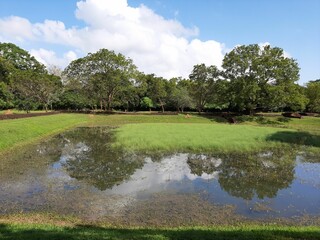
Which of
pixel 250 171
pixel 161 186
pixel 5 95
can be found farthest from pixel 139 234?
pixel 5 95

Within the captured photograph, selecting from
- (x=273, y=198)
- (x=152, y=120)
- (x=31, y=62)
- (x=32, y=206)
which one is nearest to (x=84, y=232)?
(x=32, y=206)

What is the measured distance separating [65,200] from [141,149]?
38.2 feet

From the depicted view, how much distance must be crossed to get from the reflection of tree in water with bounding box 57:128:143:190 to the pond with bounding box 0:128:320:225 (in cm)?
5

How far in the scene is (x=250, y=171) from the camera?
18.9 metres

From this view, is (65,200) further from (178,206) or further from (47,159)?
(47,159)

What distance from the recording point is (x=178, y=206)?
507 inches

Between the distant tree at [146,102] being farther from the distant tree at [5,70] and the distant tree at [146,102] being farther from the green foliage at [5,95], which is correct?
the distant tree at [5,70]

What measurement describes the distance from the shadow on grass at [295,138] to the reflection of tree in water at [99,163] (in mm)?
16213

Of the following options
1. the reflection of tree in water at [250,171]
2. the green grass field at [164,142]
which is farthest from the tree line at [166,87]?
the reflection of tree in water at [250,171]

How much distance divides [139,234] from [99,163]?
39.2 feet

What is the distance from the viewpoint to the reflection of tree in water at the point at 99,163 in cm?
1673

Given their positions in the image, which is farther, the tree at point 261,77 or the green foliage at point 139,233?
the tree at point 261,77

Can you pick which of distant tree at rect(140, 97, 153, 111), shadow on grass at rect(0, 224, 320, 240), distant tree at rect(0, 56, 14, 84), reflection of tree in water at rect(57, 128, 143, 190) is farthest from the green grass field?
distant tree at rect(0, 56, 14, 84)

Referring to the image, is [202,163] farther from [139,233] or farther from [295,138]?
[295,138]
